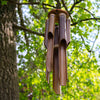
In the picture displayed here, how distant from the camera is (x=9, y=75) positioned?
1849 millimetres

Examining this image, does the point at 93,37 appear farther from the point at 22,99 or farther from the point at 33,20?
the point at 22,99

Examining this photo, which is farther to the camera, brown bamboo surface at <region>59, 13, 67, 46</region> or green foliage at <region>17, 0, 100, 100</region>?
green foliage at <region>17, 0, 100, 100</region>

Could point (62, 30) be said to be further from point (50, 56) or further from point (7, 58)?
point (7, 58)

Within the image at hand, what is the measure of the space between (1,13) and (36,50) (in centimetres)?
89

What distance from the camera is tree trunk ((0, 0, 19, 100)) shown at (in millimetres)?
1771

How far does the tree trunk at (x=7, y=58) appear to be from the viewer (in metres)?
1.77

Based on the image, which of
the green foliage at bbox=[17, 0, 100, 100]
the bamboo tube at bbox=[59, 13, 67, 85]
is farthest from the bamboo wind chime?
the green foliage at bbox=[17, 0, 100, 100]

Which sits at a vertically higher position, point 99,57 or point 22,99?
point 99,57

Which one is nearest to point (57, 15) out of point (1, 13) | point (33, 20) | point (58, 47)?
point (58, 47)

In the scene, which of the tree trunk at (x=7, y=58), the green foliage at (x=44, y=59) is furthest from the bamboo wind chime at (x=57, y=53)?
the green foliage at (x=44, y=59)

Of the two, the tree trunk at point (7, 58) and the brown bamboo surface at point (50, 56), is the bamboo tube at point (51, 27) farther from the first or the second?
the tree trunk at point (7, 58)

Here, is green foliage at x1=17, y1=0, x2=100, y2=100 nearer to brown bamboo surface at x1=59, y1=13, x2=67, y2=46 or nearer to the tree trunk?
the tree trunk

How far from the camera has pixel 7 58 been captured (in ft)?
6.19

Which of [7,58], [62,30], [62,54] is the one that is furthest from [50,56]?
[7,58]
